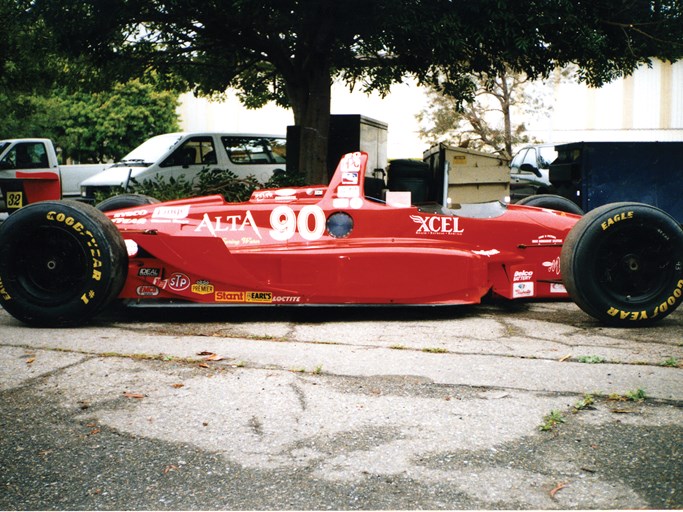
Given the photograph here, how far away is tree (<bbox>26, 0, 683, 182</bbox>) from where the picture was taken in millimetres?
→ 10594

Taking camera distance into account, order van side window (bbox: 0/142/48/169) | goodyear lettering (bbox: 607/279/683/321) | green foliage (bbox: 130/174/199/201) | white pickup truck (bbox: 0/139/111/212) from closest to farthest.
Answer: goodyear lettering (bbox: 607/279/683/321) → green foliage (bbox: 130/174/199/201) → white pickup truck (bbox: 0/139/111/212) → van side window (bbox: 0/142/48/169)

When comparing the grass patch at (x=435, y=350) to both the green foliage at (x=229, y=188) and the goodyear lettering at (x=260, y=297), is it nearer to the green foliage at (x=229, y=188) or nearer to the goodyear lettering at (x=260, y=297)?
the goodyear lettering at (x=260, y=297)

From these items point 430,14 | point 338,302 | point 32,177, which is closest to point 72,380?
point 338,302

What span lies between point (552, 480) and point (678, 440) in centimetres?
79

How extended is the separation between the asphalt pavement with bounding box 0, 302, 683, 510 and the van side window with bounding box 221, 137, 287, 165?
33.6ft

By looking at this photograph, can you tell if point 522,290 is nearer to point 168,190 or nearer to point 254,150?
point 168,190

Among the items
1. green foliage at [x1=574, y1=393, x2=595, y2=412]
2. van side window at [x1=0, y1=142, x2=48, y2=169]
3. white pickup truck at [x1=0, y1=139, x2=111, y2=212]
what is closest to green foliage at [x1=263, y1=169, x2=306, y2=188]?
white pickup truck at [x1=0, y1=139, x2=111, y2=212]

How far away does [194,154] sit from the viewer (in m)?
15.3

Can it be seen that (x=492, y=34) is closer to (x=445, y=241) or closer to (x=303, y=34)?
(x=303, y=34)

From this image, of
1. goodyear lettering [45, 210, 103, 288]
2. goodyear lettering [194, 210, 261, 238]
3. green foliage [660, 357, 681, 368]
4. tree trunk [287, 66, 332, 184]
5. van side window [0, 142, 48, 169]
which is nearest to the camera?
green foliage [660, 357, 681, 368]

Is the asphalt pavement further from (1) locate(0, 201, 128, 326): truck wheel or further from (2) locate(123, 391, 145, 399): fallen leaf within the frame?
(1) locate(0, 201, 128, 326): truck wheel

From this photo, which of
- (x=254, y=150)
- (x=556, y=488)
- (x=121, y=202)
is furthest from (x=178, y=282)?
(x=254, y=150)

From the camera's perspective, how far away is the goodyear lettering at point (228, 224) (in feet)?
20.5

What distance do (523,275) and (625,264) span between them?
2.93 ft
